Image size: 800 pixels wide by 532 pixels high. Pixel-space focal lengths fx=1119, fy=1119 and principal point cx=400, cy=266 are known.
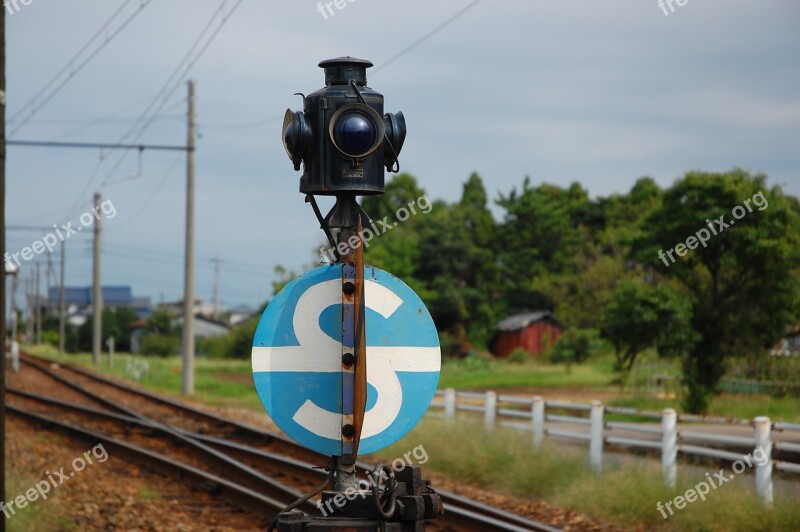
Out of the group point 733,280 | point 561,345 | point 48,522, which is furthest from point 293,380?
point 561,345

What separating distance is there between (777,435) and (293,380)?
1544 cm

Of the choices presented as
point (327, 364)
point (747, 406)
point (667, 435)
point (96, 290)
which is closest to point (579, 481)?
point (667, 435)

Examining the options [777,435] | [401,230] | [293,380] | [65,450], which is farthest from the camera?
[401,230]

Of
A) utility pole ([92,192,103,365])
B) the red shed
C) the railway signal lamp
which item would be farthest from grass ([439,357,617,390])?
the railway signal lamp

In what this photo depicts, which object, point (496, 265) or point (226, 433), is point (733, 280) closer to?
point (226, 433)

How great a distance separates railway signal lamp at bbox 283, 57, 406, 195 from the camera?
377 centimetres

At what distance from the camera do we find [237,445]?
1571cm

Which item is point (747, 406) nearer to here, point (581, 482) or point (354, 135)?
point (581, 482)

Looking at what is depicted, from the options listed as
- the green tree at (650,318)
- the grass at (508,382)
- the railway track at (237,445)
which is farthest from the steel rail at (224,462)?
the green tree at (650,318)

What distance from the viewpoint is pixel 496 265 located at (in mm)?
70062

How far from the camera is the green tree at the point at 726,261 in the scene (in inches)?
844

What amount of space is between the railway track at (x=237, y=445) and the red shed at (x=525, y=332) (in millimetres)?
37815

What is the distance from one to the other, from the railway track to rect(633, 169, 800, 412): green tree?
9117mm

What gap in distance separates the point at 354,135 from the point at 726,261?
19.1 metres
